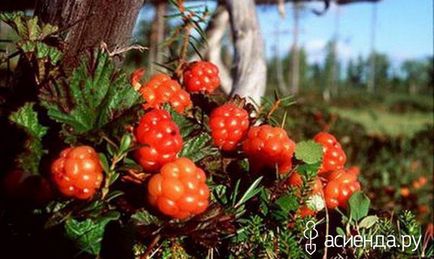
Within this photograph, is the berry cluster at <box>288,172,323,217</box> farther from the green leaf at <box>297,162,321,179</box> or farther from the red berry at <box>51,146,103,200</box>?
the red berry at <box>51,146,103,200</box>

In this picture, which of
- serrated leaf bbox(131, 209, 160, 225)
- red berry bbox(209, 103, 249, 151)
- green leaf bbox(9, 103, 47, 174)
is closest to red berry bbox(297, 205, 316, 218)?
red berry bbox(209, 103, 249, 151)

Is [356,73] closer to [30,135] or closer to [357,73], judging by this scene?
[357,73]

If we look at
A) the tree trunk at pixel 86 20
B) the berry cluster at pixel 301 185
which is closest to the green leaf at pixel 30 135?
the tree trunk at pixel 86 20

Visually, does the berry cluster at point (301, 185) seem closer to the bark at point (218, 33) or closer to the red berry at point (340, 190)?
the red berry at point (340, 190)

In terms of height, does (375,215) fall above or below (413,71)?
above

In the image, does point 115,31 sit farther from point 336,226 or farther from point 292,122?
point 292,122

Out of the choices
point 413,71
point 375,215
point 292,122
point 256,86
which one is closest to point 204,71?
point 375,215
